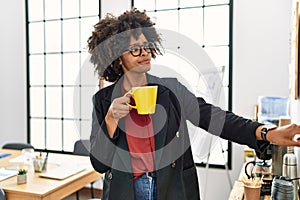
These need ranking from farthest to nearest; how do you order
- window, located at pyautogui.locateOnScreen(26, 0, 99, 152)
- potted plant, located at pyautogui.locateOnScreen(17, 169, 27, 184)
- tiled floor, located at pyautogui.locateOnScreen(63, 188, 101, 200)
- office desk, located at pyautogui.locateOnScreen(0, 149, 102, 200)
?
1. window, located at pyautogui.locateOnScreen(26, 0, 99, 152)
2. tiled floor, located at pyautogui.locateOnScreen(63, 188, 101, 200)
3. potted plant, located at pyautogui.locateOnScreen(17, 169, 27, 184)
4. office desk, located at pyautogui.locateOnScreen(0, 149, 102, 200)

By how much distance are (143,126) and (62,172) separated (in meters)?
1.48

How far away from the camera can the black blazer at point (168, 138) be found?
42.0 inches

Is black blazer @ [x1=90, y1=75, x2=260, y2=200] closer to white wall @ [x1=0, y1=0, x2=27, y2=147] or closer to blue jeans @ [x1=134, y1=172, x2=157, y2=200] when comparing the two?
blue jeans @ [x1=134, y1=172, x2=157, y2=200]

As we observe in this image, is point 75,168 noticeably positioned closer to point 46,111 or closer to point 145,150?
point 145,150

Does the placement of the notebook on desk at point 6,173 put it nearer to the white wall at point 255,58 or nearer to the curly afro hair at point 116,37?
the curly afro hair at point 116,37

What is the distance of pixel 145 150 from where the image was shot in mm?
1081

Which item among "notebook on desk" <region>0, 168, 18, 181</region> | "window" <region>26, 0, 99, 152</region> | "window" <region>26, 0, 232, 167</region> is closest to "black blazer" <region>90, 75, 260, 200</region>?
"notebook on desk" <region>0, 168, 18, 181</region>

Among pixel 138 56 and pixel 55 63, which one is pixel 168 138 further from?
pixel 55 63

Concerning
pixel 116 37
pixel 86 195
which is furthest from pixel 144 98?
pixel 86 195

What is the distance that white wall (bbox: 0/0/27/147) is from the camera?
436 cm

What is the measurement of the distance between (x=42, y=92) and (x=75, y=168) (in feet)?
7.04

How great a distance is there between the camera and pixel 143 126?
1118 millimetres

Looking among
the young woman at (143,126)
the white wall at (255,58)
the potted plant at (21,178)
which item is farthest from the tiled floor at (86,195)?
the young woman at (143,126)

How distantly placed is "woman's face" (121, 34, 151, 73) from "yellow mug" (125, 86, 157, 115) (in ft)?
0.24
